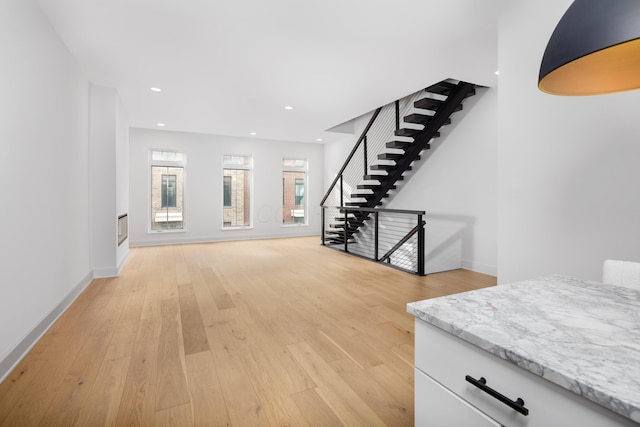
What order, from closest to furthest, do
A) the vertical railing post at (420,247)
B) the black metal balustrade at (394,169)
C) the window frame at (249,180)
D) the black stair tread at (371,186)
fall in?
the vertical railing post at (420,247), the black metal balustrade at (394,169), the black stair tread at (371,186), the window frame at (249,180)

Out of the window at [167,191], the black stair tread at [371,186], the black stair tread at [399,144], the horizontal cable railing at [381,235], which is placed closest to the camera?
the black stair tread at [399,144]

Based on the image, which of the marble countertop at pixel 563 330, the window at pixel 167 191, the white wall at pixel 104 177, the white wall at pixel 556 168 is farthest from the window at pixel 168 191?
the marble countertop at pixel 563 330

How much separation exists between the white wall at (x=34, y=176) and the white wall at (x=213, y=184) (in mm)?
3773

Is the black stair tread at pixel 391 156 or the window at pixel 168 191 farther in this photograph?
the window at pixel 168 191

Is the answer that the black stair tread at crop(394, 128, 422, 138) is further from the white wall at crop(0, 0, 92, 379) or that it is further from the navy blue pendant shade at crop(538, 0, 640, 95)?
the white wall at crop(0, 0, 92, 379)

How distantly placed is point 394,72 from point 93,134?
3884 mm

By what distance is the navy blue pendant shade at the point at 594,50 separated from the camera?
2.36ft

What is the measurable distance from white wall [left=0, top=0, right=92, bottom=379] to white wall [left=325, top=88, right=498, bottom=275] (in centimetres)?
463

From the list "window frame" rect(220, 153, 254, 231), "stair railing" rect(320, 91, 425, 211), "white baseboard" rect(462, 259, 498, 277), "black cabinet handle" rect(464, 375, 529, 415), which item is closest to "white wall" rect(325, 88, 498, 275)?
"white baseboard" rect(462, 259, 498, 277)

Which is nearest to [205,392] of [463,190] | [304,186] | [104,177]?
[104,177]

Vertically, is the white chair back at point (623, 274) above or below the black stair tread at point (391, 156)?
below

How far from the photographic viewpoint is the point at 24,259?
2.18 meters

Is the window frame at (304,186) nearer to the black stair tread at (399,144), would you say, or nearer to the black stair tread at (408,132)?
the black stair tread at (399,144)

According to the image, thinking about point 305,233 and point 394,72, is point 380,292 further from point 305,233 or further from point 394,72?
point 305,233
